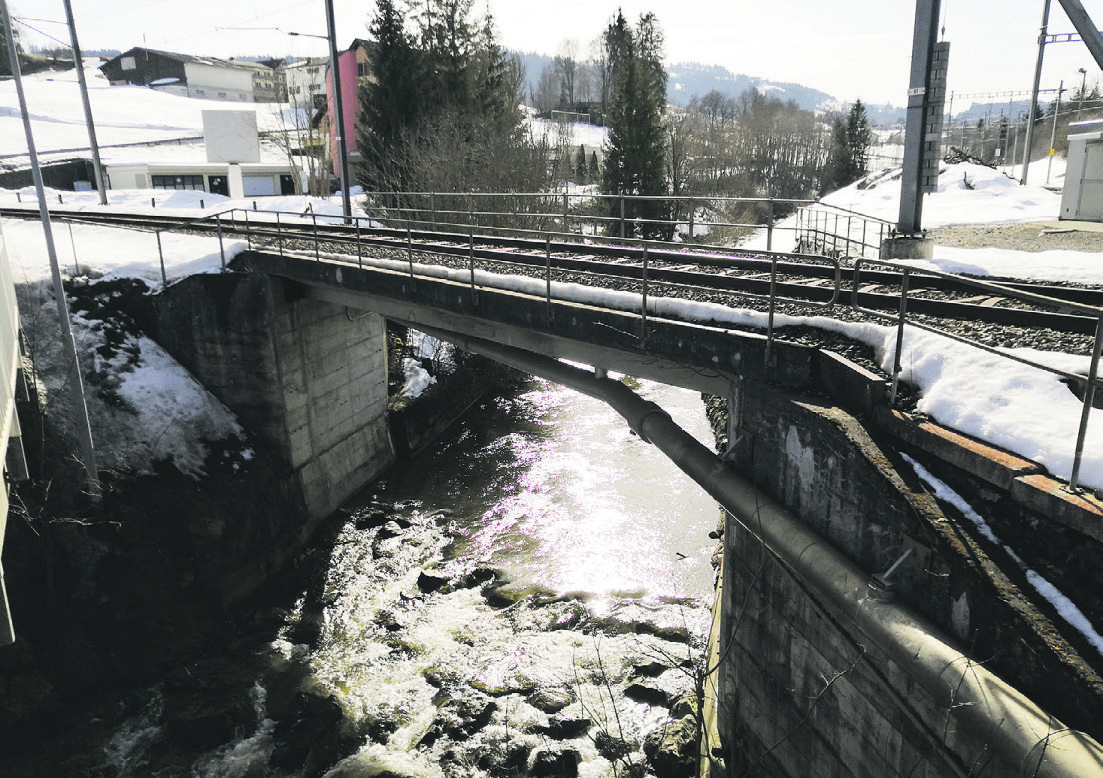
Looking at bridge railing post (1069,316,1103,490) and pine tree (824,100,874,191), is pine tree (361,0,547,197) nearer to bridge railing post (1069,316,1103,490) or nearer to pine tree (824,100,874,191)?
bridge railing post (1069,316,1103,490)

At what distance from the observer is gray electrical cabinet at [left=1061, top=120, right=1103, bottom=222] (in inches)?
800

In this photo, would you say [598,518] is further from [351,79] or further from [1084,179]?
[351,79]

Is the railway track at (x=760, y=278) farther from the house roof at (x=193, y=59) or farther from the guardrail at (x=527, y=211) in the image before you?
the house roof at (x=193, y=59)

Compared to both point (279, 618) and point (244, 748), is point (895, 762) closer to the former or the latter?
point (244, 748)

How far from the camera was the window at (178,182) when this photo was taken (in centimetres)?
4916

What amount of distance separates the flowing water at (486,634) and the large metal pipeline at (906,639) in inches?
125

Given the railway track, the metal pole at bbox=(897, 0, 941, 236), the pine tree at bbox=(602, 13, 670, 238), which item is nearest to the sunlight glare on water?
the railway track

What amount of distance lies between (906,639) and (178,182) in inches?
2170

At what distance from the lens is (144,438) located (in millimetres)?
15859

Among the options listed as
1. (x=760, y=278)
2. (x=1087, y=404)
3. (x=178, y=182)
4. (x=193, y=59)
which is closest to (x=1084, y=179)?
(x=760, y=278)

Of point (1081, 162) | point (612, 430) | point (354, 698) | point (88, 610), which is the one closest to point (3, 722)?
point (88, 610)

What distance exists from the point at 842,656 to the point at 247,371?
14.9 m

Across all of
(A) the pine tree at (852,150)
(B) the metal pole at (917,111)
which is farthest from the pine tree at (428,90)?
(A) the pine tree at (852,150)

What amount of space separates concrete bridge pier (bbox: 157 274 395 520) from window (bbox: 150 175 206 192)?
1473 inches
